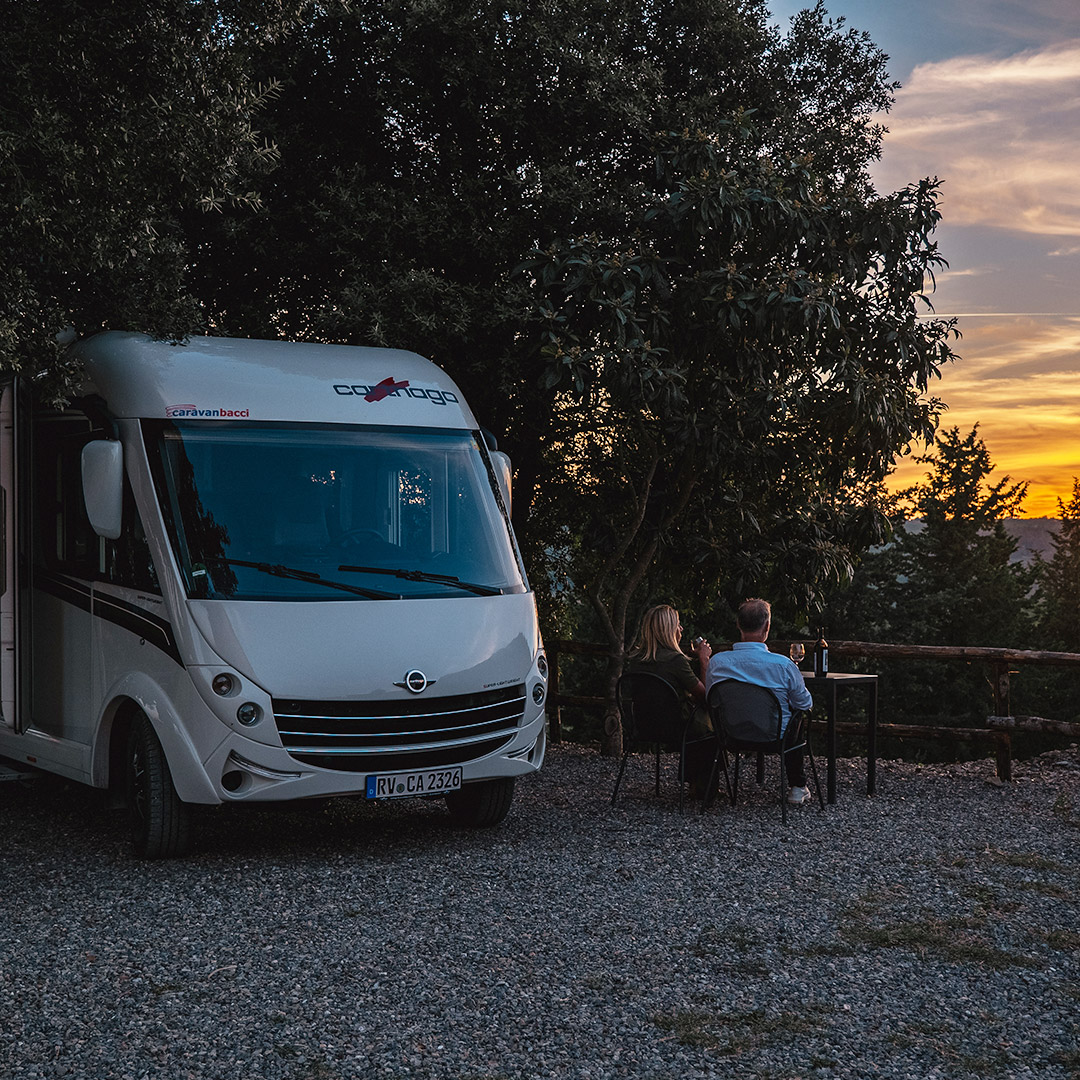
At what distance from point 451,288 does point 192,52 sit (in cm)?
311

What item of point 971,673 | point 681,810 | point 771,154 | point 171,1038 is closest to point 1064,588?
point 971,673

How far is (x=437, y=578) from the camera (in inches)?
291

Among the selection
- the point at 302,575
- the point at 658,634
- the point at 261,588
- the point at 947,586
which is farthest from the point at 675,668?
the point at 947,586

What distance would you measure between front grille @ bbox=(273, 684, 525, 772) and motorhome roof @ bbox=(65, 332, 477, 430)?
5.63ft

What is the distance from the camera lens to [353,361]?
8.06 m

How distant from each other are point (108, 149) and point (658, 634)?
4648 mm

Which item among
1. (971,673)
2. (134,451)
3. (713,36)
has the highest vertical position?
(713,36)

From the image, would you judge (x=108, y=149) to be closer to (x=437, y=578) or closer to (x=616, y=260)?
(x=437, y=578)

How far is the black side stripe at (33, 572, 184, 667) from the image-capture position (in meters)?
6.85

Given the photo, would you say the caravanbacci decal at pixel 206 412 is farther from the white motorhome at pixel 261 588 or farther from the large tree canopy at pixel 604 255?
the large tree canopy at pixel 604 255

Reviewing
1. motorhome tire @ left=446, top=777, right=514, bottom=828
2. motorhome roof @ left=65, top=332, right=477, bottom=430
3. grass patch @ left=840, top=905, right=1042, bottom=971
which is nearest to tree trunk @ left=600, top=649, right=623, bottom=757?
Answer: motorhome tire @ left=446, top=777, right=514, bottom=828

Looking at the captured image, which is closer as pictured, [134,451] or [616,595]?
[134,451]

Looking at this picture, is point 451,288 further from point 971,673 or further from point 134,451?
point 971,673

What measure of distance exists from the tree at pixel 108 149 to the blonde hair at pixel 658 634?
361 centimetres
